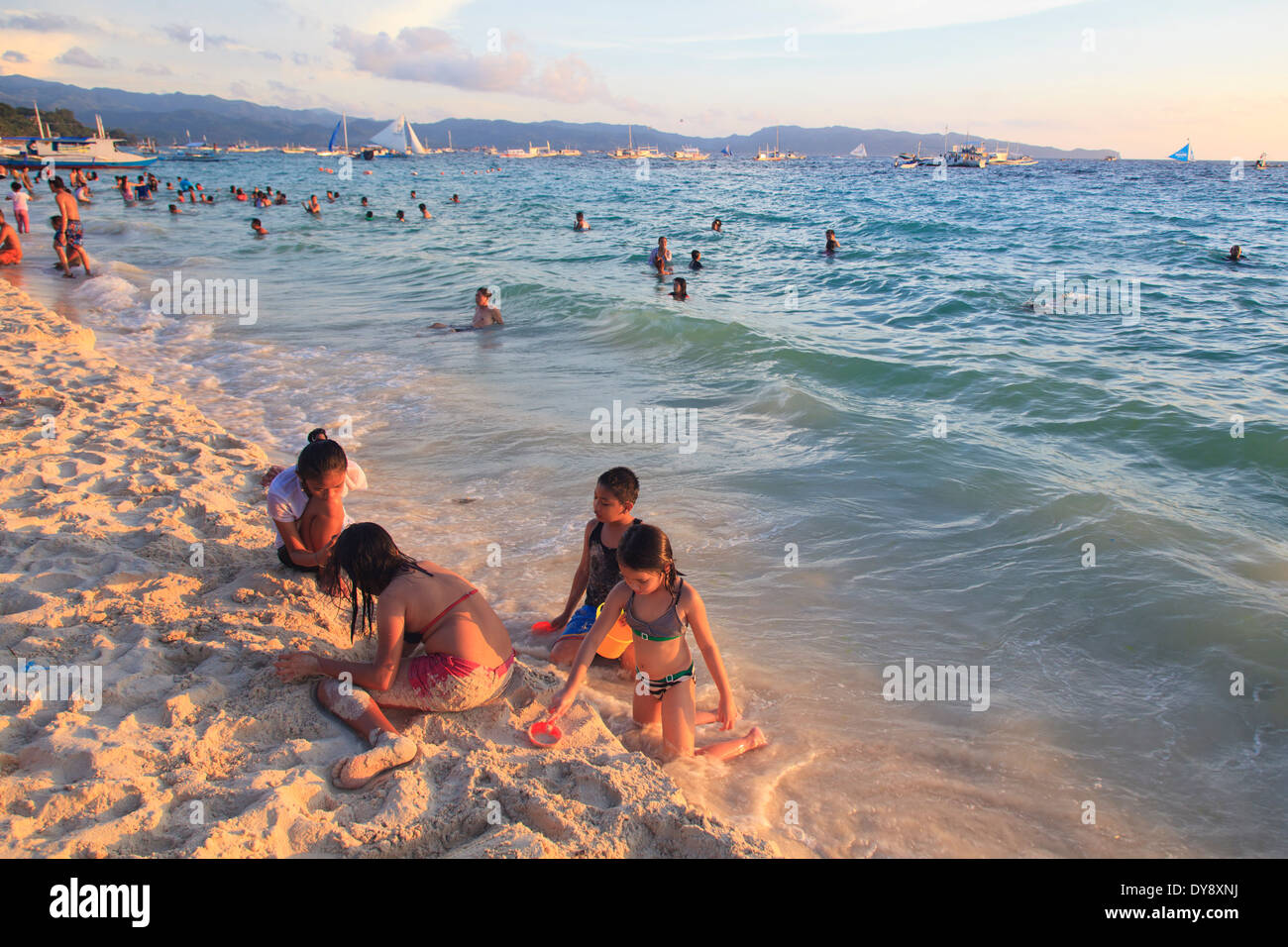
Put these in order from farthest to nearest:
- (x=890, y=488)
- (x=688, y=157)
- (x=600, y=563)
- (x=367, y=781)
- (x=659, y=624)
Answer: (x=688, y=157) → (x=890, y=488) → (x=600, y=563) → (x=659, y=624) → (x=367, y=781)

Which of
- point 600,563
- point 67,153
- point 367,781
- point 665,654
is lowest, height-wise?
point 367,781

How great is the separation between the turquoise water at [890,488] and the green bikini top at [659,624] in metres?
0.59

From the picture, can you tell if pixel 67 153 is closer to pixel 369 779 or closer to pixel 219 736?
pixel 219 736

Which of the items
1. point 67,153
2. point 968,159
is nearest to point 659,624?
point 67,153

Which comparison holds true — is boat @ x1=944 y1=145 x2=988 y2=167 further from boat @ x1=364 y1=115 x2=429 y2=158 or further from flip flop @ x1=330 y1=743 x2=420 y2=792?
flip flop @ x1=330 y1=743 x2=420 y2=792

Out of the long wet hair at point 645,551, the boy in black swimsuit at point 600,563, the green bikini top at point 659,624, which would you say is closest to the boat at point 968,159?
the boy in black swimsuit at point 600,563

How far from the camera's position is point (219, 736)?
9.95 feet

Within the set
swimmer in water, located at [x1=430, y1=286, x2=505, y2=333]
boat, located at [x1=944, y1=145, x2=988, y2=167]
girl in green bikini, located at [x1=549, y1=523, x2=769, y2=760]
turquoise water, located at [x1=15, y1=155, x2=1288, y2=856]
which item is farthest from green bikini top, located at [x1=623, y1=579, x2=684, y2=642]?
boat, located at [x1=944, y1=145, x2=988, y2=167]

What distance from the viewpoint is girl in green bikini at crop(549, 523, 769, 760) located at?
11.2 feet

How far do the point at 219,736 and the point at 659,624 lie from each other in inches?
72.7

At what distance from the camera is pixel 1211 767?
3.58 meters
